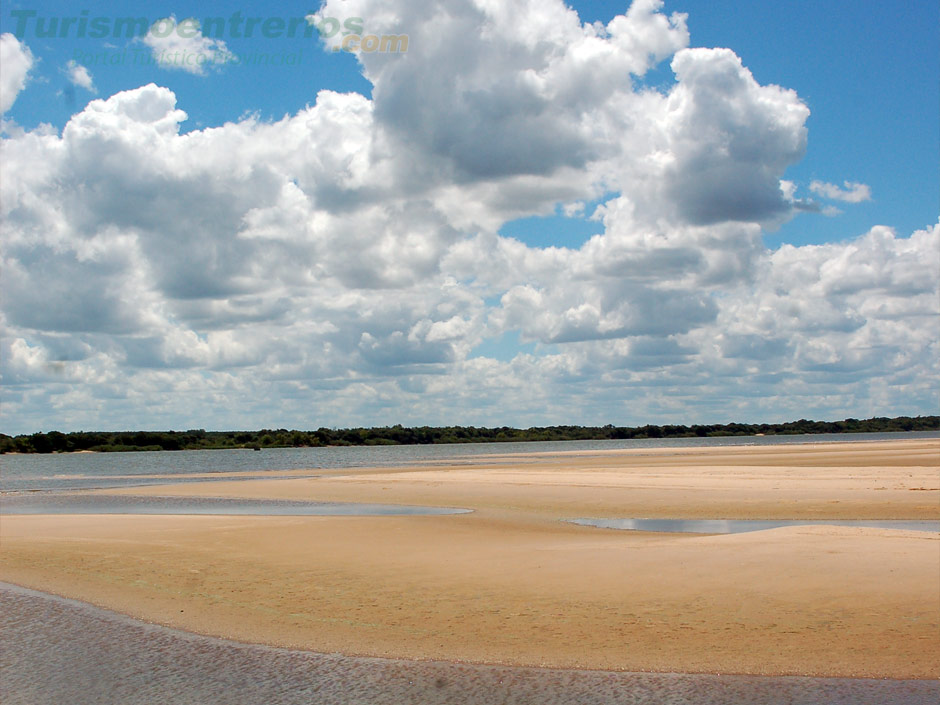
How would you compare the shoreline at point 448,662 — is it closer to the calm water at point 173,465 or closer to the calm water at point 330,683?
the calm water at point 330,683

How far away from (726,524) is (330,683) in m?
19.6

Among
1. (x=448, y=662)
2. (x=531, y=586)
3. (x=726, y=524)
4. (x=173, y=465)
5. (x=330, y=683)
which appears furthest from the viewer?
(x=173, y=465)

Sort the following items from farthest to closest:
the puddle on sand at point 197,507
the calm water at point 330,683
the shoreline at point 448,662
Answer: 1. the puddle on sand at point 197,507
2. the shoreline at point 448,662
3. the calm water at point 330,683

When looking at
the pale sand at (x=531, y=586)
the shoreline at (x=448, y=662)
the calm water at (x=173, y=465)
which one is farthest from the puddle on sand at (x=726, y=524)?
the calm water at (x=173, y=465)

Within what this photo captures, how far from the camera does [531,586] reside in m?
15.7

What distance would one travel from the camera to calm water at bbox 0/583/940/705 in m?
10.3

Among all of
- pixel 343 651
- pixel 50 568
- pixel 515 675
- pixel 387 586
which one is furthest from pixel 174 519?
pixel 515 675

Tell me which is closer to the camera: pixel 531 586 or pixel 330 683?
pixel 330 683

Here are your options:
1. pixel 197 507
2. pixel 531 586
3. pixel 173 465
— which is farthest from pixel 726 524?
pixel 173 465

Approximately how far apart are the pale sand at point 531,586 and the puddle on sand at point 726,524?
1.18m

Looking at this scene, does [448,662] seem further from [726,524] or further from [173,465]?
[173,465]

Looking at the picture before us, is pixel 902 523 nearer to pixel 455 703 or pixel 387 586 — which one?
pixel 387 586

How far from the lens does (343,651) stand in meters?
12.5

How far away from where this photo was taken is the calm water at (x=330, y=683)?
1034 centimetres
